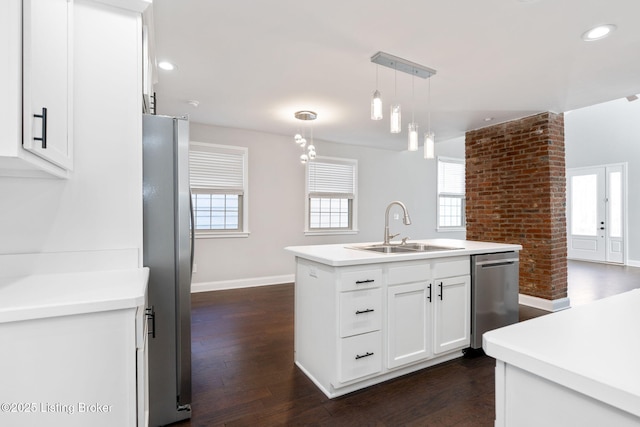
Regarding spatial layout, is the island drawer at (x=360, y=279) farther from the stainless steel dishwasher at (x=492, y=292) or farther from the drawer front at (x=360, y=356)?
the stainless steel dishwasher at (x=492, y=292)

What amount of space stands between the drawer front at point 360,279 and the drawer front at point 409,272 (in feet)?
0.37

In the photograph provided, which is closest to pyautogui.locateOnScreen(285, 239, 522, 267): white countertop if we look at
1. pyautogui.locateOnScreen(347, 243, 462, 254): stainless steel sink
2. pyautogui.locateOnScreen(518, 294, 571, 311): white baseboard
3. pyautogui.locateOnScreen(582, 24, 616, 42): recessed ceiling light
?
pyautogui.locateOnScreen(347, 243, 462, 254): stainless steel sink

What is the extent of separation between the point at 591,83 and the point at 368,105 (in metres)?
2.16

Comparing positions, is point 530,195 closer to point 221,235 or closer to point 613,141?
point 221,235

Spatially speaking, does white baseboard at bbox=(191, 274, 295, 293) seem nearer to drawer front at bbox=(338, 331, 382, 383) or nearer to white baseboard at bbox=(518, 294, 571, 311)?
drawer front at bbox=(338, 331, 382, 383)

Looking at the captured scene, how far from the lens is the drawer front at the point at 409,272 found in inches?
88.2

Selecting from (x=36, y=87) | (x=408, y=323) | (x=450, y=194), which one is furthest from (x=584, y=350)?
(x=450, y=194)

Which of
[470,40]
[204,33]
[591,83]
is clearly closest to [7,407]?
[204,33]

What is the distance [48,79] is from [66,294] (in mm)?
864

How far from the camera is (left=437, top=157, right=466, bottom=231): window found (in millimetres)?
7109

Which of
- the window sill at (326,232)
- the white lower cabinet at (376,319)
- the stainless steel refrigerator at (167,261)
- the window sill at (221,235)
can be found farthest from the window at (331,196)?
the stainless steel refrigerator at (167,261)

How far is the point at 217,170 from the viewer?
480 cm

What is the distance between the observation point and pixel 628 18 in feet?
6.79

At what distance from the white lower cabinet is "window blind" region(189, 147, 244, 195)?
9.15 ft
